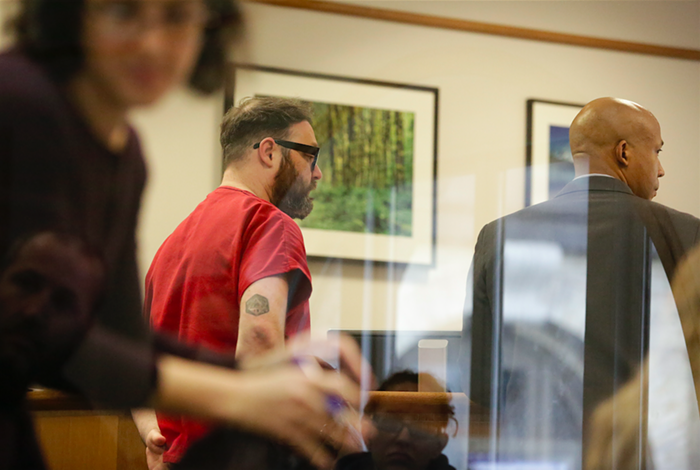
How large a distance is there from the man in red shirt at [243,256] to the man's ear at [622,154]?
17.9 inches

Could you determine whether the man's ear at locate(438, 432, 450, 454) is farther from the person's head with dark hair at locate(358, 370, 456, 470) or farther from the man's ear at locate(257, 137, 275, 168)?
the man's ear at locate(257, 137, 275, 168)

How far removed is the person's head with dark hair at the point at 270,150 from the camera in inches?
17.7

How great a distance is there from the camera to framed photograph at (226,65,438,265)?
0.58 m

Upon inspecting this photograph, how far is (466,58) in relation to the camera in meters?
0.83

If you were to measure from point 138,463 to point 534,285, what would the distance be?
1.62 feet

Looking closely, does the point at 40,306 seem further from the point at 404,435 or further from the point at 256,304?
the point at 404,435

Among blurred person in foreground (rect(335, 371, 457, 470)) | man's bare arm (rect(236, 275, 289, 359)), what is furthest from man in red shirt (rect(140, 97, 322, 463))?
blurred person in foreground (rect(335, 371, 457, 470))

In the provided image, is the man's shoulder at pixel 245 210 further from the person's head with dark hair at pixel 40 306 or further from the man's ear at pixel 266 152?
the person's head with dark hair at pixel 40 306

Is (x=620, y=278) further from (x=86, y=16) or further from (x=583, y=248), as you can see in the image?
(x=86, y=16)

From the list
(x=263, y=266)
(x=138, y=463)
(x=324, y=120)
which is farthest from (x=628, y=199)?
(x=138, y=463)

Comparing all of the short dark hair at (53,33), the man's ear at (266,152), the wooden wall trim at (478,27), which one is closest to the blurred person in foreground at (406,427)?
the man's ear at (266,152)

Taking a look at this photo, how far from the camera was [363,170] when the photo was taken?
0.64 metres

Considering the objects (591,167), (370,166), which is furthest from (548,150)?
(370,166)

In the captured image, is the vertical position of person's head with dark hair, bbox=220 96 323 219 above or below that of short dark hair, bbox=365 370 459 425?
above
